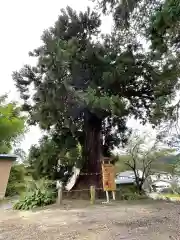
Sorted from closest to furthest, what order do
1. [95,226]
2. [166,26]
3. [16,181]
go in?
1. [166,26]
2. [95,226]
3. [16,181]

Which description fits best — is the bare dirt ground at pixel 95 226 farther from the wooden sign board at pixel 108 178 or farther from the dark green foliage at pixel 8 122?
the dark green foliage at pixel 8 122

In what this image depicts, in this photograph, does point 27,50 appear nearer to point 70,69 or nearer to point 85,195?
point 70,69

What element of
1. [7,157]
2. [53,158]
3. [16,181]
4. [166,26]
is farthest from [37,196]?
[166,26]

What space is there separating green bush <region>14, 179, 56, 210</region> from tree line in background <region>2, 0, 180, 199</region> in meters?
0.66

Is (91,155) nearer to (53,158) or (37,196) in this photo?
(53,158)

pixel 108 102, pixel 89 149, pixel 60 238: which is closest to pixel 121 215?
pixel 60 238

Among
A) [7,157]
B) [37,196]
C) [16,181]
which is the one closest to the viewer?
[37,196]

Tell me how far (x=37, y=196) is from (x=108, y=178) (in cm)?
246

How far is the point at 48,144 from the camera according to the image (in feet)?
35.7

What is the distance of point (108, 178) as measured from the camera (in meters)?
10.2

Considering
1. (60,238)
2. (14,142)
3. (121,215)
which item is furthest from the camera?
(14,142)

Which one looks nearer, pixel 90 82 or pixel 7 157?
pixel 90 82

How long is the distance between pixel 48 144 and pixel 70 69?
9.45 feet

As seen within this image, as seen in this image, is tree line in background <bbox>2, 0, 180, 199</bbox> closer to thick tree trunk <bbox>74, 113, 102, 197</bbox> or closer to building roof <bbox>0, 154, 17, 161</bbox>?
thick tree trunk <bbox>74, 113, 102, 197</bbox>
